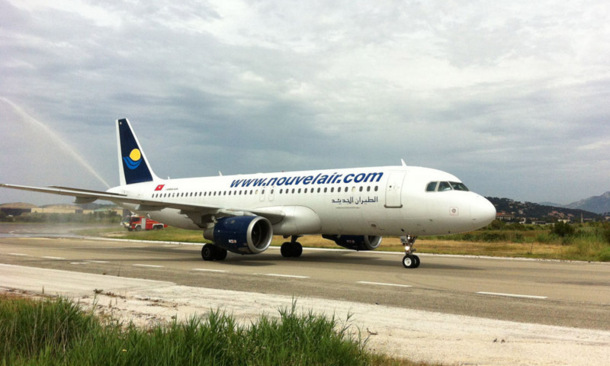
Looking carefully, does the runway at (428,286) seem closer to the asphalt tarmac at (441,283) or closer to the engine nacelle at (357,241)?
the asphalt tarmac at (441,283)

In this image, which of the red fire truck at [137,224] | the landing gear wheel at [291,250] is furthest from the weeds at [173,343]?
the red fire truck at [137,224]

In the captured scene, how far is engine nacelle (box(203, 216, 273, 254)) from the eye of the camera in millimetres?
17453

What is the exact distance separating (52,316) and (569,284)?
11.7 metres

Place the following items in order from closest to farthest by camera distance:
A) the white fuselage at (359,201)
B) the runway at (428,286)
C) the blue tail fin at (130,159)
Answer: the runway at (428,286) → the white fuselage at (359,201) → the blue tail fin at (130,159)

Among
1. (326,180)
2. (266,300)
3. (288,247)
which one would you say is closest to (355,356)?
(266,300)

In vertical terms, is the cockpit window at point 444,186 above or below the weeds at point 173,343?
above

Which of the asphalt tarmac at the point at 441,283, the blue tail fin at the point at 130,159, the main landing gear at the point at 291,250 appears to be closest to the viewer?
the asphalt tarmac at the point at 441,283

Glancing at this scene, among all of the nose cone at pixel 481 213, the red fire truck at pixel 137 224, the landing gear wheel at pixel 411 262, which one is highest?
the nose cone at pixel 481 213

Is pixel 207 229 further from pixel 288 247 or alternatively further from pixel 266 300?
pixel 266 300

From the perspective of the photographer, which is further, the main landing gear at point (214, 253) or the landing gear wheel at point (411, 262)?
the main landing gear at point (214, 253)

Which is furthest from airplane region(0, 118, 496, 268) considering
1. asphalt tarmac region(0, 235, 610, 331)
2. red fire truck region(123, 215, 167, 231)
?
red fire truck region(123, 215, 167, 231)

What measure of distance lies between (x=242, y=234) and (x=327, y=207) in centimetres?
339

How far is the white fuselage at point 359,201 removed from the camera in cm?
1609

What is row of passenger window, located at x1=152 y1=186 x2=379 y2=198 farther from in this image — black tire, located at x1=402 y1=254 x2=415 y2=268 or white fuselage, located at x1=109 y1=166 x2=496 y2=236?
black tire, located at x1=402 y1=254 x2=415 y2=268
